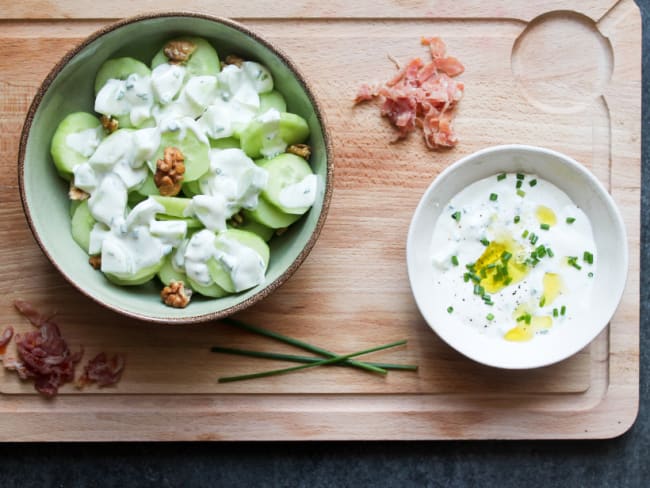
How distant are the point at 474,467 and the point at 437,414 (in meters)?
0.27

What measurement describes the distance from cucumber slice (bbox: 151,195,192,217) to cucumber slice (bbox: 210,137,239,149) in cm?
16

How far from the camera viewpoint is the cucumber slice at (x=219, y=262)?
6.17 feet

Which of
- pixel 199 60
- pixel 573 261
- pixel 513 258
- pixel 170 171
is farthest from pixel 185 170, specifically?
pixel 573 261

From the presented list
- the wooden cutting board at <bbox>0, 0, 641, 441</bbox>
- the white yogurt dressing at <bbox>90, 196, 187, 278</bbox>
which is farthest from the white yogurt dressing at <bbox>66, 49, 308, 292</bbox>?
the wooden cutting board at <bbox>0, 0, 641, 441</bbox>

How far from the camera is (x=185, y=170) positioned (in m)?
1.87

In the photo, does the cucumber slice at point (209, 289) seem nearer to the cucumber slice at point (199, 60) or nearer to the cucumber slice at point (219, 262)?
the cucumber slice at point (219, 262)

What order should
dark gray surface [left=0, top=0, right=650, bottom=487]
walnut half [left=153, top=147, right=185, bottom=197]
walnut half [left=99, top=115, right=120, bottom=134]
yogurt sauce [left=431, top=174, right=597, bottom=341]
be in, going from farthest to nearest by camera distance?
dark gray surface [left=0, top=0, right=650, bottom=487], yogurt sauce [left=431, top=174, right=597, bottom=341], walnut half [left=99, top=115, right=120, bottom=134], walnut half [left=153, top=147, right=185, bottom=197]

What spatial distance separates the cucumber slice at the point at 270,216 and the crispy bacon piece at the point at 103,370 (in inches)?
22.6

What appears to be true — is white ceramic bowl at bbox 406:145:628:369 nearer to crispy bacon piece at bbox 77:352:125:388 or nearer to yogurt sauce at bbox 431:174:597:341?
yogurt sauce at bbox 431:174:597:341

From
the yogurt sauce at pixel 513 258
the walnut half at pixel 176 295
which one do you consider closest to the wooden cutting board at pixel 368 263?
the yogurt sauce at pixel 513 258

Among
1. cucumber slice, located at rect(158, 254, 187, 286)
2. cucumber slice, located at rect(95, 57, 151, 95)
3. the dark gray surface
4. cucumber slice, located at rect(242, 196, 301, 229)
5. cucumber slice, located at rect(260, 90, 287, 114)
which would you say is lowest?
the dark gray surface

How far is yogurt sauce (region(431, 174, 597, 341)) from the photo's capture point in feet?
6.77

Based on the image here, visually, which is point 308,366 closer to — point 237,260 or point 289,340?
point 289,340

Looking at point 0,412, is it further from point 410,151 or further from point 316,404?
point 410,151
